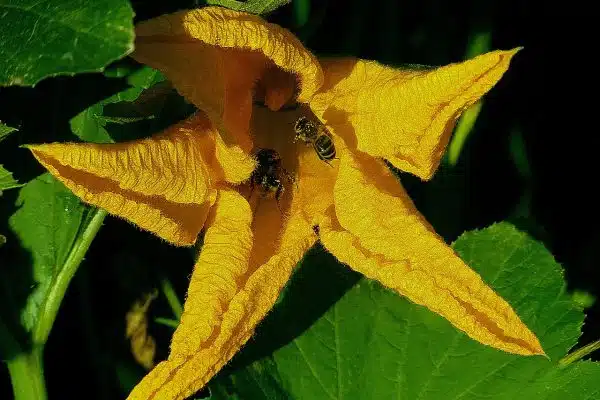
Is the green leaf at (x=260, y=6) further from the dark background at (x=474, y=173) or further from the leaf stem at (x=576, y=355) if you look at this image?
the leaf stem at (x=576, y=355)

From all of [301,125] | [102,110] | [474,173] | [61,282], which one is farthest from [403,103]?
[474,173]

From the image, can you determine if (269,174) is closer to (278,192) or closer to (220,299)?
(278,192)

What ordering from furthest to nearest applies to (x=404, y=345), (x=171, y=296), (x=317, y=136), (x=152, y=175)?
(x=171, y=296), (x=404, y=345), (x=317, y=136), (x=152, y=175)

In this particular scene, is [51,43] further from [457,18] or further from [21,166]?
[457,18]

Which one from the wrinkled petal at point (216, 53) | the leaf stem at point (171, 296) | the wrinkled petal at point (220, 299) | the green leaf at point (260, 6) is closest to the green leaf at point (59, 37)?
the wrinkled petal at point (216, 53)

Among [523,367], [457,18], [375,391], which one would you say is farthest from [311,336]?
[457,18]
